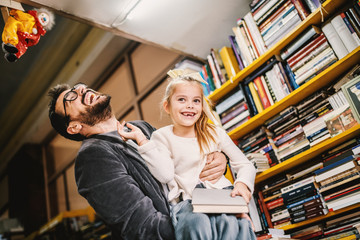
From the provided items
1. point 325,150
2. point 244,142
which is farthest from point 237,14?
point 325,150

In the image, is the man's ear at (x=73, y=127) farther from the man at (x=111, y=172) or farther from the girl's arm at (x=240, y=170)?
→ the girl's arm at (x=240, y=170)

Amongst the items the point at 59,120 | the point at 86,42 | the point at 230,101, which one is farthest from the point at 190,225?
the point at 86,42

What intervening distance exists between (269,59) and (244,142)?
0.68m

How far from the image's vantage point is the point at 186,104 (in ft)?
4.33

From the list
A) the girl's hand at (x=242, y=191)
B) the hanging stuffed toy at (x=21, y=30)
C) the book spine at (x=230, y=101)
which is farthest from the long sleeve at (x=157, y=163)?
the book spine at (x=230, y=101)

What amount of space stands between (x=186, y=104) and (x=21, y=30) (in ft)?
3.43

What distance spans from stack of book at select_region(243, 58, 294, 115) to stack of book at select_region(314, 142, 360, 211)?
592 millimetres

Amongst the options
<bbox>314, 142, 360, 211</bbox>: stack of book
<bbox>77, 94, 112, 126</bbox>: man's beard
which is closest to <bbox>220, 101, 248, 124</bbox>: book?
<bbox>314, 142, 360, 211</bbox>: stack of book

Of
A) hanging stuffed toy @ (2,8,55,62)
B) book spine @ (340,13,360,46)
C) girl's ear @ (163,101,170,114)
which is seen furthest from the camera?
book spine @ (340,13,360,46)

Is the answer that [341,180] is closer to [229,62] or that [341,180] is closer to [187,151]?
[187,151]

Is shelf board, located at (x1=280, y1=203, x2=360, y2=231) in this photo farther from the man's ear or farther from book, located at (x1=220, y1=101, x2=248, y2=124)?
the man's ear

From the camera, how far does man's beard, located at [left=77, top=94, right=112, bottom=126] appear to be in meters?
1.30

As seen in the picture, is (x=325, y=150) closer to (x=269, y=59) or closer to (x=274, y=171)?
(x=274, y=171)

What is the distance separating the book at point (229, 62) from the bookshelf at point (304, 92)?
0.10 meters
